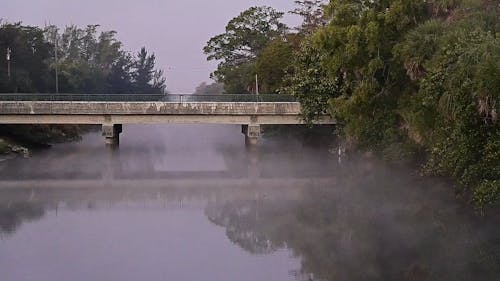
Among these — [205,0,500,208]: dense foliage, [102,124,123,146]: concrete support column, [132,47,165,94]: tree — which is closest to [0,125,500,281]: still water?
[205,0,500,208]: dense foliage

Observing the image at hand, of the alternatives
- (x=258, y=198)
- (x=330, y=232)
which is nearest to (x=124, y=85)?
(x=258, y=198)

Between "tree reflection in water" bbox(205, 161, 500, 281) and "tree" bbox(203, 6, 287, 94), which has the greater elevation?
"tree" bbox(203, 6, 287, 94)

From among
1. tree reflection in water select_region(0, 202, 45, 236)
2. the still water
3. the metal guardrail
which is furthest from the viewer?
the metal guardrail

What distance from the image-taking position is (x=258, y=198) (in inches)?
892

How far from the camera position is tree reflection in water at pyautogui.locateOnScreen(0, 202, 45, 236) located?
59.2 feet

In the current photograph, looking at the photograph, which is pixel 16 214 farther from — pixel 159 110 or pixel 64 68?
pixel 64 68

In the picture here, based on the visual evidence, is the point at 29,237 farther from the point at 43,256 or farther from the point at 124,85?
the point at 124,85

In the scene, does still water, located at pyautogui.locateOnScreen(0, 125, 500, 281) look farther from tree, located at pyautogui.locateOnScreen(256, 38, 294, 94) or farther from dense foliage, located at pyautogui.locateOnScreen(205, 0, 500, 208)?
tree, located at pyautogui.locateOnScreen(256, 38, 294, 94)

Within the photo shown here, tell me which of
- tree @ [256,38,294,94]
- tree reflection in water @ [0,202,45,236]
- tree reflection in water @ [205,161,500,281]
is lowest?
tree reflection in water @ [0,202,45,236]

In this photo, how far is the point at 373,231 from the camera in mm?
16844

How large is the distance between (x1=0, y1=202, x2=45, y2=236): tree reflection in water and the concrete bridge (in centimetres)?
1397

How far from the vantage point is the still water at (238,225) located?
44.9 feet

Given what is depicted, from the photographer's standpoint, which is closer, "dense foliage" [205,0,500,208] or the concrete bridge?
"dense foliage" [205,0,500,208]

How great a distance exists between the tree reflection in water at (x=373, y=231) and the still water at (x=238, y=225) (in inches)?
1.4
